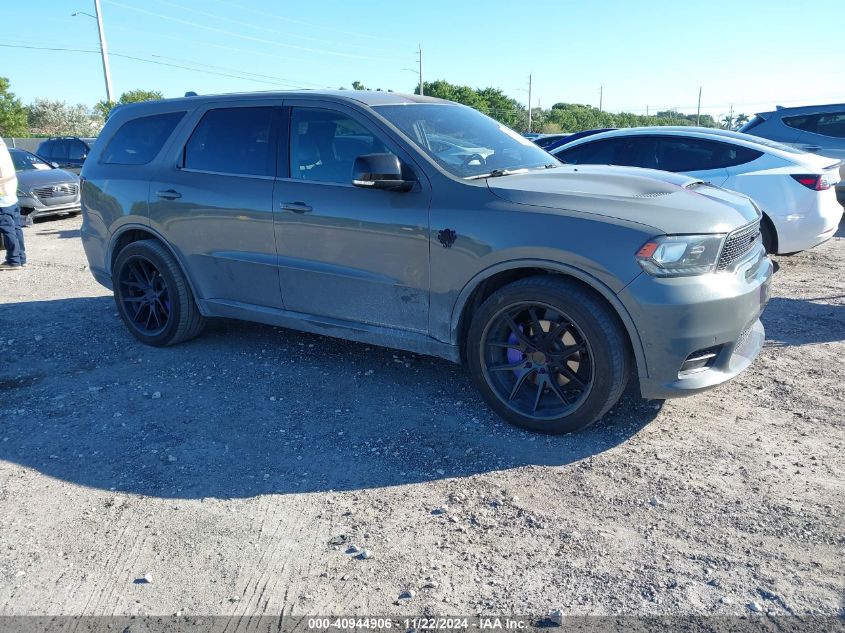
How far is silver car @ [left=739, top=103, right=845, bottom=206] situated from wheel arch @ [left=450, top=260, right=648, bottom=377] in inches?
343

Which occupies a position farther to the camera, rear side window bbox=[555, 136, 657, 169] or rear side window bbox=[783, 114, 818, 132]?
rear side window bbox=[783, 114, 818, 132]

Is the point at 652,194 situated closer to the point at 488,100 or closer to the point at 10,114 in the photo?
the point at 10,114

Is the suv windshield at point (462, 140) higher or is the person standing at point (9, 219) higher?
the suv windshield at point (462, 140)

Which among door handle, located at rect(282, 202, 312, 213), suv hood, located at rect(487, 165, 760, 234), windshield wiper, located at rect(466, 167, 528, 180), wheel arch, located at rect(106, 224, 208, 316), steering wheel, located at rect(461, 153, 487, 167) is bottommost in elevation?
wheel arch, located at rect(106, 224, 208, 316)

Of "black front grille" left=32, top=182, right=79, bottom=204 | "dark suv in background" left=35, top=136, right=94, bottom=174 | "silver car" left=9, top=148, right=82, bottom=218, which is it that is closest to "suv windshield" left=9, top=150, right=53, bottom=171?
"silver car" left=9, top=148, right=82, bottom=218

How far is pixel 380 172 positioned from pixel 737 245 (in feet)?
6.68

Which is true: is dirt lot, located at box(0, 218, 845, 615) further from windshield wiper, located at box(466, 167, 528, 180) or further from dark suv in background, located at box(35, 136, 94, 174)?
dark suv in background, located at box(35, 136, 94, 174)

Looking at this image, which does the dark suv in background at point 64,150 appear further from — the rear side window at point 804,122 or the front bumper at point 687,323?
the front bumper at point 687,323

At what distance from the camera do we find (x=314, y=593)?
2682mm

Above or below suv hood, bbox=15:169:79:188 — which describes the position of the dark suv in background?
above

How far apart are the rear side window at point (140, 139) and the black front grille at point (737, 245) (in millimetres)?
4063

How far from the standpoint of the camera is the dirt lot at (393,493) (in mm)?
2688

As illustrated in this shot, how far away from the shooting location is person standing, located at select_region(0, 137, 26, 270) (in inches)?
341

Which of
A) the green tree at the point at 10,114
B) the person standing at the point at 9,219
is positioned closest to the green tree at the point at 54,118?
the green tree at the point at 10,114
